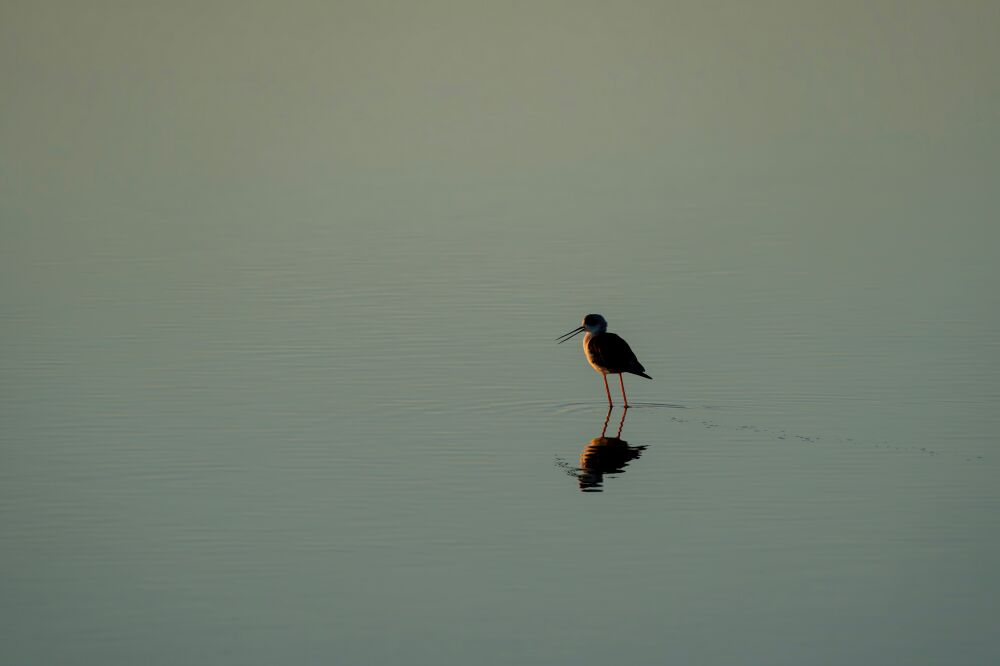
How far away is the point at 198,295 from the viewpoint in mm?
16125

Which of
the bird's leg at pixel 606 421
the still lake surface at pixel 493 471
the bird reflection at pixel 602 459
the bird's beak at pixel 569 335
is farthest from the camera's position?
the bird's beak at pixel 569 335

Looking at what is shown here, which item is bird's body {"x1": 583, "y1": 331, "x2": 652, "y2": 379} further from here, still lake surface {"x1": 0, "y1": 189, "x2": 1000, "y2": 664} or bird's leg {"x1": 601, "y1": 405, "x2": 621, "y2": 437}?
bird's leg {"x1": 601, "y1": 405, "x2": 621, "y2": 437}

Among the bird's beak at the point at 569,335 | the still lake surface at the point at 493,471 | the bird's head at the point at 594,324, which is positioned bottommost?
the still lake surface at the point at 493,471

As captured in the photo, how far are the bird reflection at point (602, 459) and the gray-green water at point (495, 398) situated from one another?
6cm

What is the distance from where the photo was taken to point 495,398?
11766 millimetres

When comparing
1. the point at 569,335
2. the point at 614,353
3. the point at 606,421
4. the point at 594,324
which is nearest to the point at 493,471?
the point at 606,421

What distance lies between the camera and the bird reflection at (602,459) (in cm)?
959

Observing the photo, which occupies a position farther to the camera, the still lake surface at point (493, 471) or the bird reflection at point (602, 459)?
the bird reflection at point (602, 459)

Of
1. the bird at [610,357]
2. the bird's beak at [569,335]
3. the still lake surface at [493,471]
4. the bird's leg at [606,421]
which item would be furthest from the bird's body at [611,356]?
the bird's beak at [569,335]

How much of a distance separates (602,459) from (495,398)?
1.74 meters

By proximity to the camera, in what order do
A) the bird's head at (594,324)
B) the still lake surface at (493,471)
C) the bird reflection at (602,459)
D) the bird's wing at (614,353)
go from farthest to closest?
the bird's head at (594,324) < the bird's wing at (614,353) < the bird reflection at (602,459) < the still lake surface at (493,471)

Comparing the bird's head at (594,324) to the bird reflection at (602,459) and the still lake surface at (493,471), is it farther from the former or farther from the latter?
the bird reflection at (602,459)

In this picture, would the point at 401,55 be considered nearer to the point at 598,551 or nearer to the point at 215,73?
the point at 215,73

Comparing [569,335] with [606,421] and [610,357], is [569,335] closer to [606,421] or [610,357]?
[610,357]
